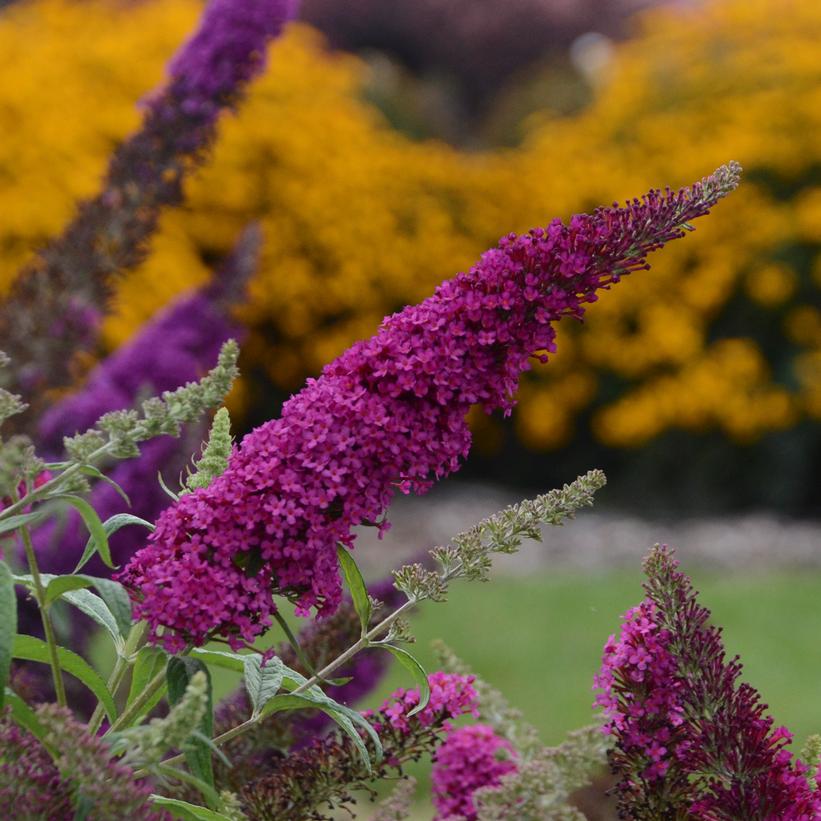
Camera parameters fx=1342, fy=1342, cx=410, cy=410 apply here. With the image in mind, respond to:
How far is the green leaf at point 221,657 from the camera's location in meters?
1.12

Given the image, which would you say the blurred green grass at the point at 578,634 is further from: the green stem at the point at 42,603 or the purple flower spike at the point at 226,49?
the green stem at the point at 42,603

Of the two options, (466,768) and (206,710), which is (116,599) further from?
(466,768)

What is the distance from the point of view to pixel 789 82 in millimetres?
8844

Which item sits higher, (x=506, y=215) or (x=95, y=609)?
(x=506, y=215)

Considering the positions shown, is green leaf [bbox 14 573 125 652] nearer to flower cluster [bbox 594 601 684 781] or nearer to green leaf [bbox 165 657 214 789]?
green leaf [bbox 165 657 214 789]

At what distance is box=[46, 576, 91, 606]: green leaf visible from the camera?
1.01 m

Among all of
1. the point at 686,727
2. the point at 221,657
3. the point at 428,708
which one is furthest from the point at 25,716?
the point at 686,727

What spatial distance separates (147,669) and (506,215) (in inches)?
315

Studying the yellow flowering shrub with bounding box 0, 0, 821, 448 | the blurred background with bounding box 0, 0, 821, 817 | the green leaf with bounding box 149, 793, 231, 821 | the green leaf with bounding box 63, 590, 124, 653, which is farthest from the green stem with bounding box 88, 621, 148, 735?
the yellow flowering shrub with bounding box 0, 0, 821, 448

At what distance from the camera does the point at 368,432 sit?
42.0 inches

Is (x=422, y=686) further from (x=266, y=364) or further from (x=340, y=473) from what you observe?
(x=266, y=364)

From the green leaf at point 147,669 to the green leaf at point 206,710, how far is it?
0.6 inches

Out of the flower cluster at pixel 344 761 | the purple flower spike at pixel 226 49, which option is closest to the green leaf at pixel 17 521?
the flower cluster at pixel 344 761

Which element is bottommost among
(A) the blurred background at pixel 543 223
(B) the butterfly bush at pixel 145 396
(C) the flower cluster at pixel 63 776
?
(C) the flower cluster at pixel 63 776
